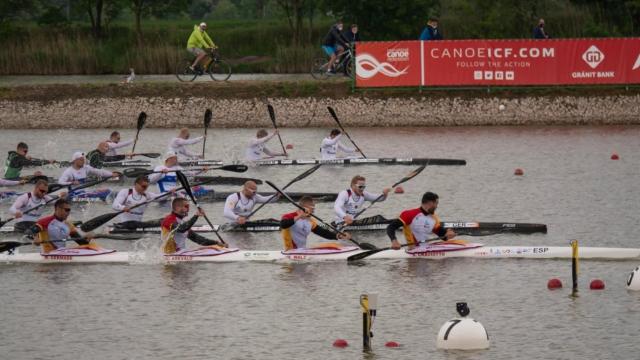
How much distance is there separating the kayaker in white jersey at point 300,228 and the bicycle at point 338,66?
20067mm

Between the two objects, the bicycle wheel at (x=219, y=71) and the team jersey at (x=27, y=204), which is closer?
the team jersey at (x=27, y=204)

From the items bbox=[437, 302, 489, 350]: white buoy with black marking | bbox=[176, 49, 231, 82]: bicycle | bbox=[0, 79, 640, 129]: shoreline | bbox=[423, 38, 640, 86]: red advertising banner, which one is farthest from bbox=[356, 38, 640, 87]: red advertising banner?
bbox=[437, 302, 489, 350]: white buoy with black marking

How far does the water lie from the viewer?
18.4 metres

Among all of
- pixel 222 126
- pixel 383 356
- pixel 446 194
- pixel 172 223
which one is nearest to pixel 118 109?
pixel 222 126

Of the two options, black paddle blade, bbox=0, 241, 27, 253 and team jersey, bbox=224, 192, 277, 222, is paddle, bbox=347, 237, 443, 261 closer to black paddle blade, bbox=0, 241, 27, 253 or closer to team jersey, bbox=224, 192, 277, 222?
team jersey, bbox=224, 192, 277, 222

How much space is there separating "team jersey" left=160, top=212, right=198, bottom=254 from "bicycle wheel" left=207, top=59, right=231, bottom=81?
22588 millimetres

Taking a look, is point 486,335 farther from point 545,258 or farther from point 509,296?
point 545,258

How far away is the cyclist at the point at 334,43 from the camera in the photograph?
43.2 meters

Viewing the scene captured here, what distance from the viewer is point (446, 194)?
3164cm

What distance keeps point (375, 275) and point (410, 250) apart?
1.09 meters

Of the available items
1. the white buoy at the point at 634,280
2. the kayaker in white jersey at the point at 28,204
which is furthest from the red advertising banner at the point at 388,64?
the white buoy at the point at 634,280

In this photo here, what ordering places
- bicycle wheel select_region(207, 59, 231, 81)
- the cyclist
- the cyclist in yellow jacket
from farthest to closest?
1. bicycle wheel select_region(207, 59, 231, 81)
2. the cyclist in yellow jacket
3. the cyclist

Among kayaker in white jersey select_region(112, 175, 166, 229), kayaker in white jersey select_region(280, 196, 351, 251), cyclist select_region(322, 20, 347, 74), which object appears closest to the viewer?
kayaker in white jersey select_region(280, 196, 351, 251)

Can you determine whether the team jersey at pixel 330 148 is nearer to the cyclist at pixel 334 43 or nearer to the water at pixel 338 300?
the water at pixel 338 300
